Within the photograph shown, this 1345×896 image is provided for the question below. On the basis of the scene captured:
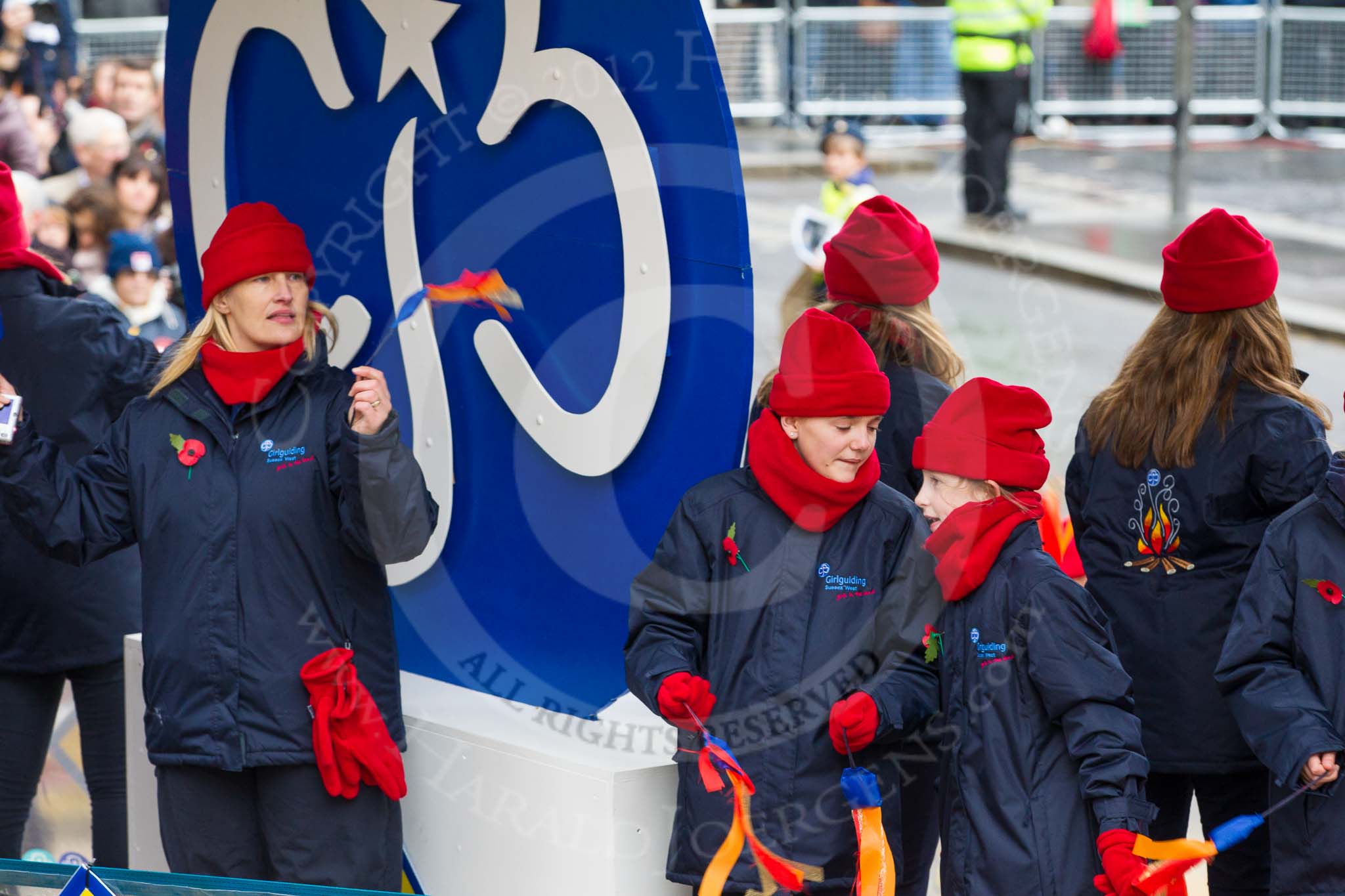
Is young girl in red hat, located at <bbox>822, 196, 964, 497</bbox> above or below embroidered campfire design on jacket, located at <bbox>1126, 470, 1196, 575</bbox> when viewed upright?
above

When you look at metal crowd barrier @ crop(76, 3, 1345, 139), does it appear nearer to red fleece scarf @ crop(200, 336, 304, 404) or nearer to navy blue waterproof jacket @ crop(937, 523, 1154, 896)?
red fleece scarf @ crop(200, 336, 304, 404)

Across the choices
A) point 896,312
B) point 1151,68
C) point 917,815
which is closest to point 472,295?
point 896,312

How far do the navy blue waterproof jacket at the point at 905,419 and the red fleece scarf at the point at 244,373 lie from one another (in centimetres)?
141

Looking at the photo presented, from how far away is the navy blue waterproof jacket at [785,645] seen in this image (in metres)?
3.66

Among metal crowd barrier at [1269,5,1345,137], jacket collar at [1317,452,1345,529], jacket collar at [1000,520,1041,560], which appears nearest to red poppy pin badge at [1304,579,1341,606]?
jacket collar at [1317,452,1345,529]

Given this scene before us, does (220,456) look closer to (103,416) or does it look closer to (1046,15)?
(103,416)

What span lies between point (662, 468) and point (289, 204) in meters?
1.75

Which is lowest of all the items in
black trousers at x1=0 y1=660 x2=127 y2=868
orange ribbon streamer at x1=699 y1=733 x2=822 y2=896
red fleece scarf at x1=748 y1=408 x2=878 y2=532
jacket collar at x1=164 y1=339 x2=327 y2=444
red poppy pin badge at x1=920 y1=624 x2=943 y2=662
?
black trousers at x1=0 y1=660 x2=127 y2=868

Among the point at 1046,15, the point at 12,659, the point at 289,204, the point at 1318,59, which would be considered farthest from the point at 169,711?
the point at 1318,59

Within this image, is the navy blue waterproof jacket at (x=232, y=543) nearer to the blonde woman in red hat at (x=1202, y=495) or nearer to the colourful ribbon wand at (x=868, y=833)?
the colourful ribbon wand at (x=868, y=833)

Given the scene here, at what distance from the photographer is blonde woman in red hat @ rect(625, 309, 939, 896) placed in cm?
366

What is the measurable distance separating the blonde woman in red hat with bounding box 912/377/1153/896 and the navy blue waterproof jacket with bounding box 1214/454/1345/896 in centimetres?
26

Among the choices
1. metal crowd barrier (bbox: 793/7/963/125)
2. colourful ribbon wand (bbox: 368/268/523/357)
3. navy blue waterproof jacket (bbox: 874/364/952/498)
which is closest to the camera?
navy blue waterproof jacket (bbox: 874/364/952/498)

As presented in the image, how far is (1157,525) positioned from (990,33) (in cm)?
1059
